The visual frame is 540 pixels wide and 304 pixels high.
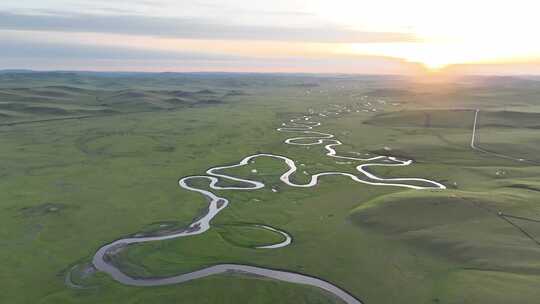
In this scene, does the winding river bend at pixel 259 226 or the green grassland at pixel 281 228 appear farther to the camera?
the winding river bend at pixel 259 226

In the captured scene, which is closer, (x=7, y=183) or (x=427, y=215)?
(x=427, y=215)

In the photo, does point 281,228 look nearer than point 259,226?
Yes

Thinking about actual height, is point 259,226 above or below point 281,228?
below

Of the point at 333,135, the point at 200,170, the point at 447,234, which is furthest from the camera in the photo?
the point at 333,135

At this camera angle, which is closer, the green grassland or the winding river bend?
the green grassland

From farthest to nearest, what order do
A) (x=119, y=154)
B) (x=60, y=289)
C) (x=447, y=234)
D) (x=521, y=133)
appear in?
(x=521, y=133)
(x=119, y=154)
(x=447, y=234)
(x=60, y=289)

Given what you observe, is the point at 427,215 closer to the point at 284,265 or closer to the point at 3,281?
the point at 284,265

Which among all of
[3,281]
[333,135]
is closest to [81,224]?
[3,281]

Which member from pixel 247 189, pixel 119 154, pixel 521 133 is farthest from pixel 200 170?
pixel 521 133

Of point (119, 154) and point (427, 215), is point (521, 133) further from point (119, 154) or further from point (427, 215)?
point (119, 154)
